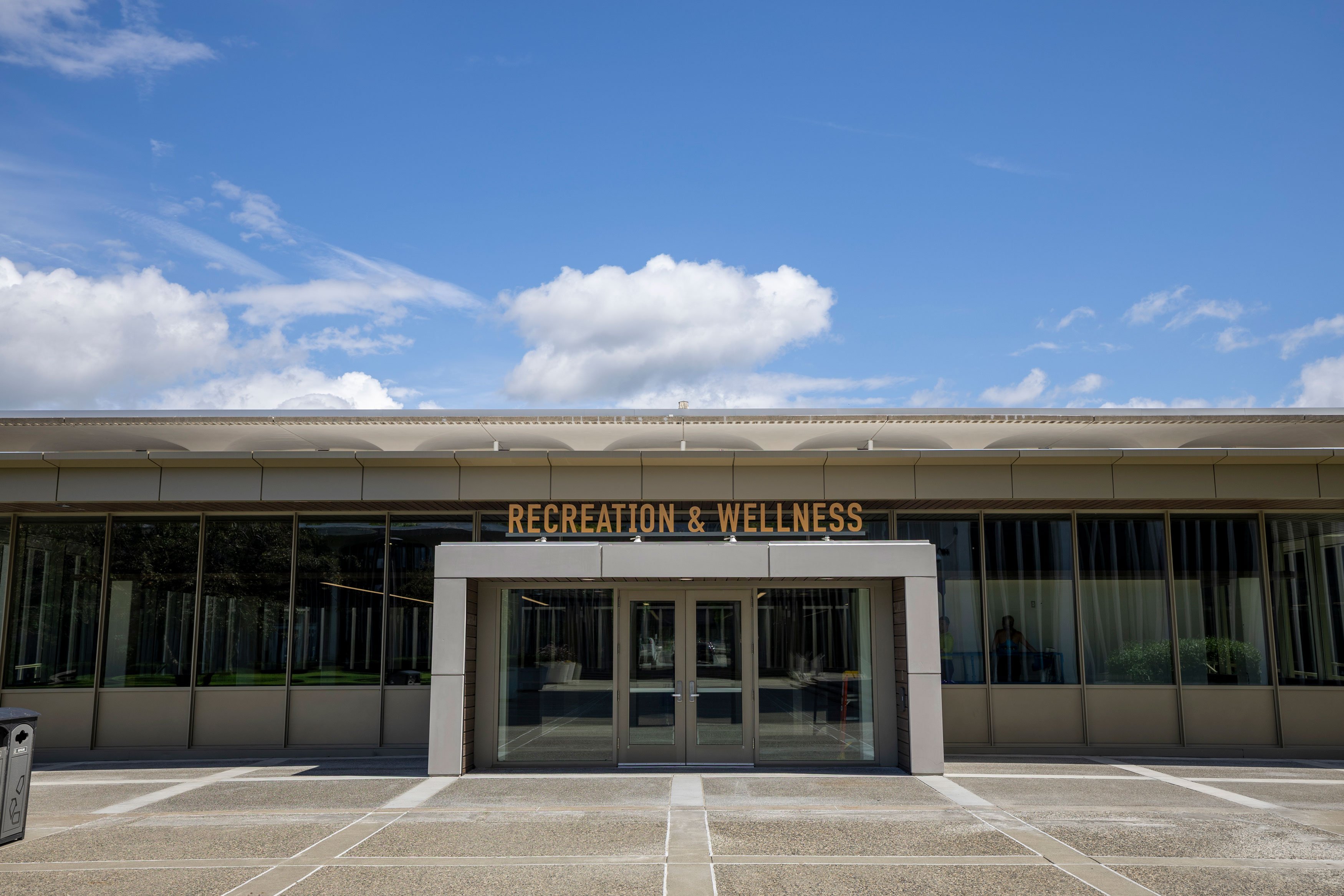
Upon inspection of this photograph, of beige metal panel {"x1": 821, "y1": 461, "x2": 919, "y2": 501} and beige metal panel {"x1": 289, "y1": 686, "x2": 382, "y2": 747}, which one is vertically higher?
beige metal panel {"x1": 821, "y1": 461, "x2": 919, "y2": 501}

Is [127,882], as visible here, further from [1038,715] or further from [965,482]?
[1038,715]

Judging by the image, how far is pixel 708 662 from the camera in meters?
13.4

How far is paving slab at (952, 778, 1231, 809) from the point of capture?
1062 cm

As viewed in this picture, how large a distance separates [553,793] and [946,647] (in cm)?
675

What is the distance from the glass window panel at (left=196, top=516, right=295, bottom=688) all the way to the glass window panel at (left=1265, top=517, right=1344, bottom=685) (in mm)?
15128

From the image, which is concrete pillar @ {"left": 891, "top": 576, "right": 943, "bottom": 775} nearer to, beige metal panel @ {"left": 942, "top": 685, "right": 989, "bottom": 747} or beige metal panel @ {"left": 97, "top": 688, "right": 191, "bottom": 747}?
beige metal panel @ {"left": 942, "top": 685, "right": 989, "bottom": 747}

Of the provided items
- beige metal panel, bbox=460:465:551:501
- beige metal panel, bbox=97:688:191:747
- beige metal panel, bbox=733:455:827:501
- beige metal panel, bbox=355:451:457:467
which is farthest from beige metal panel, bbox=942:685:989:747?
beige metal panel, bbox=97:688:191:747

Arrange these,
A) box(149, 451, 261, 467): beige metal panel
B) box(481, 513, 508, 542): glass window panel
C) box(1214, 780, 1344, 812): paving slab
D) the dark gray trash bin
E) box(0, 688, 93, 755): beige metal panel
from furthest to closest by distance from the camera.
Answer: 1. box(481, 513, 508, 542): glass window panel
2. box(0, 688, 93, 755): beige metal panel
3. box(149, 451, 261, 467): beige metal panel
4. box(1214, 780, 1344, 812): paving slab
5. the dark gray trash bin

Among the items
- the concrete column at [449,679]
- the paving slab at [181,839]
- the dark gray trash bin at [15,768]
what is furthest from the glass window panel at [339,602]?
the dark gray trash bin at [15,768]

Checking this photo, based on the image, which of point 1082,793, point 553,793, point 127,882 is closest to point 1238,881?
point 1082,793

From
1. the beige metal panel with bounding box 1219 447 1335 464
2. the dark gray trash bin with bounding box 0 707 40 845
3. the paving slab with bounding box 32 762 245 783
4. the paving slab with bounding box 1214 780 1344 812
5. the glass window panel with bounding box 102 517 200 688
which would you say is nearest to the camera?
the dark gray trash bin with bounding box 0 707 40 845

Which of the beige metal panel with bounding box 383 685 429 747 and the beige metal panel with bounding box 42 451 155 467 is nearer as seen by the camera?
the beige metal panel with bounding box 42 451 155 467

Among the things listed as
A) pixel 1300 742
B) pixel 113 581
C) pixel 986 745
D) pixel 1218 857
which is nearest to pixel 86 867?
pixel 113 581

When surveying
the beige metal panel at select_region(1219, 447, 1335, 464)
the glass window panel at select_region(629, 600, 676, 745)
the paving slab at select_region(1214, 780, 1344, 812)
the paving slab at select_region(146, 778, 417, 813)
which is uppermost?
the beige metal panel at select_region(1219, 447, 1335, 464)
